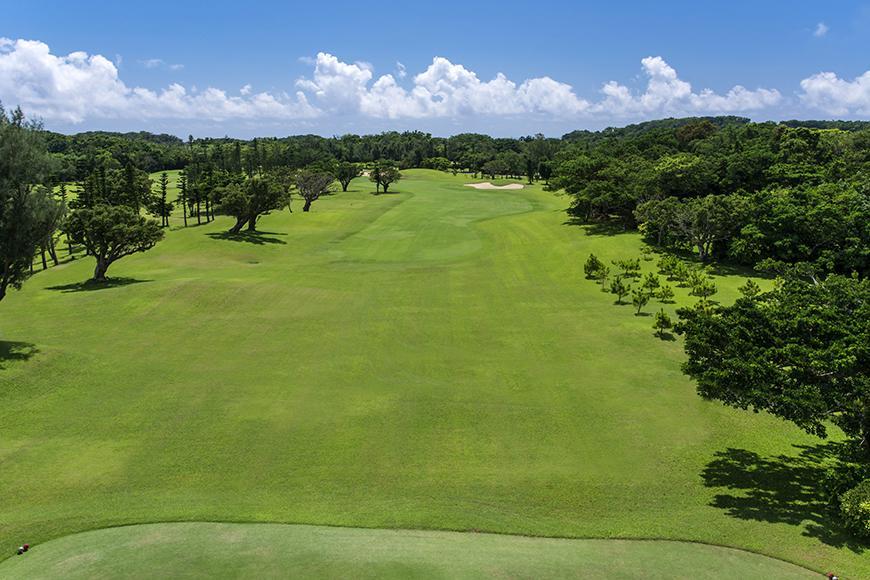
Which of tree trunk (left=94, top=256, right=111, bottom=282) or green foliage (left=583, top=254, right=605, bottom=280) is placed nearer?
tree trunk (left=94, top=256, right=111, bottom=282)

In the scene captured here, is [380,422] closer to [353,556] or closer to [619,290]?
[353,556]

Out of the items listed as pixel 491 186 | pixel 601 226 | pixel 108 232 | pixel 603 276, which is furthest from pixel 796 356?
pixel 491 186

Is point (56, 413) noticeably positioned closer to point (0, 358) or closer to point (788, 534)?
point (0, 358)

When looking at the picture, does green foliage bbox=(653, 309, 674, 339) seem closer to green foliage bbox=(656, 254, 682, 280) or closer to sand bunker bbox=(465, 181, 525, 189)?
green foliage bbox=(656, 254, 682, 280)

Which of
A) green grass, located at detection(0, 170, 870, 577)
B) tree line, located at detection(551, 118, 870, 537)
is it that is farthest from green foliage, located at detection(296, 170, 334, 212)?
green grass, located at detection(0, 170, 870, 577)

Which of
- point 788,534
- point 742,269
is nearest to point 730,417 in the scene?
point 788,534

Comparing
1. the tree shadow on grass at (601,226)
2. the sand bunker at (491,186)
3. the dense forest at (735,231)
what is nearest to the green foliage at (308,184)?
the dense forest at (735,231)
